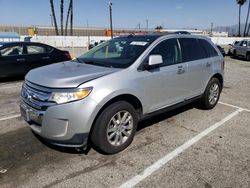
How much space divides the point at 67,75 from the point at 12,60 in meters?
6.34

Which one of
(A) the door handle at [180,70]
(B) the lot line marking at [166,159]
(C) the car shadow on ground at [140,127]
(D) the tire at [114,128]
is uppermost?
(A) the door handle at [180,70]

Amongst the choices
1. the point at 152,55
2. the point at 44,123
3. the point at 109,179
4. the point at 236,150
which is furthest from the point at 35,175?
the point at 236,150

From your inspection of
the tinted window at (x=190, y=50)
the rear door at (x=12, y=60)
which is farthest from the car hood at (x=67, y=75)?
the rear door at (x=12, y=60)

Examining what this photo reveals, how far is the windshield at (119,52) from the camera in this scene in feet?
13.0

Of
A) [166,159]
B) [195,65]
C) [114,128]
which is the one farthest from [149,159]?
[195,65]

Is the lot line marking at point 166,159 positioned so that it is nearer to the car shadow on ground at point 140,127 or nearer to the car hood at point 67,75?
the car shadow on ground at point 140,127

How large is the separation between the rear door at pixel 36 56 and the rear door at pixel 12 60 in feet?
0.71

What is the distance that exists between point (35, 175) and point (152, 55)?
7.76ft

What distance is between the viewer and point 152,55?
388cm

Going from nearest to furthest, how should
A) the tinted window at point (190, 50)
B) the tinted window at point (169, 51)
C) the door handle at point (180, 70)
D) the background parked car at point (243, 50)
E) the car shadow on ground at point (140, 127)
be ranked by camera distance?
the car shadow on ground at point (140, 127), the tinted window at point (169, 51), the door handle at point (180, 70), the tinted window at point (190, 50), the background parked car at point (243, 50)

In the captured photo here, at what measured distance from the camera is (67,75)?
3422 mm

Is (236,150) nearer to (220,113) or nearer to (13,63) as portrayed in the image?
(220,113)

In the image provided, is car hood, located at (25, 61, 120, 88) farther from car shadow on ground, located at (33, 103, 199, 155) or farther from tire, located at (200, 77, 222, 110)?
tire, located at (200, 77, 222, 110)

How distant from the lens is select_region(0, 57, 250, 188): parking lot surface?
120 inches
